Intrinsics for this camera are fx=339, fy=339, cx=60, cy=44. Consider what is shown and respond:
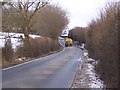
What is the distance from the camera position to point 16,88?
44.4ft

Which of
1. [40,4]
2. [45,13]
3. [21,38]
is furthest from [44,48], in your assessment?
[45,13]

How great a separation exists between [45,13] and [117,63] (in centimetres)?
5827

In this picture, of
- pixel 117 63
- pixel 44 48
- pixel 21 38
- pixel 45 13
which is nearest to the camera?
pixel 117 63

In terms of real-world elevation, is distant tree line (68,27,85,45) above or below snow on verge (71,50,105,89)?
above

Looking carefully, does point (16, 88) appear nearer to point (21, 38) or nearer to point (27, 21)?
point (21, 38)

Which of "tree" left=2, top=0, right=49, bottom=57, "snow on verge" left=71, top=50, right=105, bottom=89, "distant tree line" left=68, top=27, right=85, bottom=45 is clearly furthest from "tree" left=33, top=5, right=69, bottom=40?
"snow on verge" left=71, top=50, right=105, bottom=89

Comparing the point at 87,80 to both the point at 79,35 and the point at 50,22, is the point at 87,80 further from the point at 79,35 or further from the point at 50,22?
the point at 79,35

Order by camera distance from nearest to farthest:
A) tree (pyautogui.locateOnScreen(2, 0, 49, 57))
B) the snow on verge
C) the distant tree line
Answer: the snow on verge → tree (pyautogui.locateOnScreen(2, 0, 49, 57)) → the distant tree line

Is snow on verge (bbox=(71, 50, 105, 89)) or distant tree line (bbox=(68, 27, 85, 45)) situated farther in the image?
distant tree line (bbox=(68, 27, 85, 45))

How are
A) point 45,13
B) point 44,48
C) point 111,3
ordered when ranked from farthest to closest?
point 45,13 → point 44,48 → point 111,3

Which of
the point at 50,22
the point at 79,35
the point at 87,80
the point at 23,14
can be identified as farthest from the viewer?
the point at 79,35

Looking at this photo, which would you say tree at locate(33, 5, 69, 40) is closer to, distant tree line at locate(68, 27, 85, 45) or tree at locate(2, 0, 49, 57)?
distant tree line at locate(68, 27, 85, 45)

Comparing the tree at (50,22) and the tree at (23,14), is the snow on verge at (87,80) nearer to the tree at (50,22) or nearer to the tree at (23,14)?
the tree at (23,14)

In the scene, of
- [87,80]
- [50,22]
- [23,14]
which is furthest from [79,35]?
[87,80]
